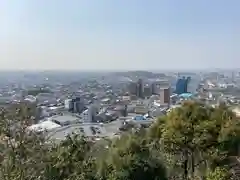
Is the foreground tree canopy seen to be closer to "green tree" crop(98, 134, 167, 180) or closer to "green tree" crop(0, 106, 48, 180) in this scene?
"green tree" crop(98, 134, 167, 180)

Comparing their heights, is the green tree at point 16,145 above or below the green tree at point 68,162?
above

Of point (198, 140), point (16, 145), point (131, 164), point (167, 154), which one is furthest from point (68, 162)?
point (198, 140)

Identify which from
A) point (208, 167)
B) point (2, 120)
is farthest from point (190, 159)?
point (2, 120)

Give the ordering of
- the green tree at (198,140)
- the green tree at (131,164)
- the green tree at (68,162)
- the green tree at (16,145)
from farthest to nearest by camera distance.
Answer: the green tree at (198,140) → the green tree at (131,164) → the green tree at (68,162) → the green tree at (16,145)

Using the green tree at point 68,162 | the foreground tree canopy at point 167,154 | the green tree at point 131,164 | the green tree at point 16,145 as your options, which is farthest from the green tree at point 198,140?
the green tree at point 16,145

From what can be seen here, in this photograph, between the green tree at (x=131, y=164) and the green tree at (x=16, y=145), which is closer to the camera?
the green tree at (x=16, y=145)

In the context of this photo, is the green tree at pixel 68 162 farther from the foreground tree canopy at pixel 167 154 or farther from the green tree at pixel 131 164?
the green tree at pixel 131 164

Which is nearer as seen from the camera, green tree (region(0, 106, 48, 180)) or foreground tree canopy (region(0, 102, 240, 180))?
green tree (region(0, 106, 48, 180))

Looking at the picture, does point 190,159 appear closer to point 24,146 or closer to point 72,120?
point 24,146

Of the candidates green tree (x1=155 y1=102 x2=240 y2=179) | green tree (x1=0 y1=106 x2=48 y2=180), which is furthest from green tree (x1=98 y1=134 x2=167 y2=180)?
green tree (x1=0 y1=106 x2=48 y2=180)
